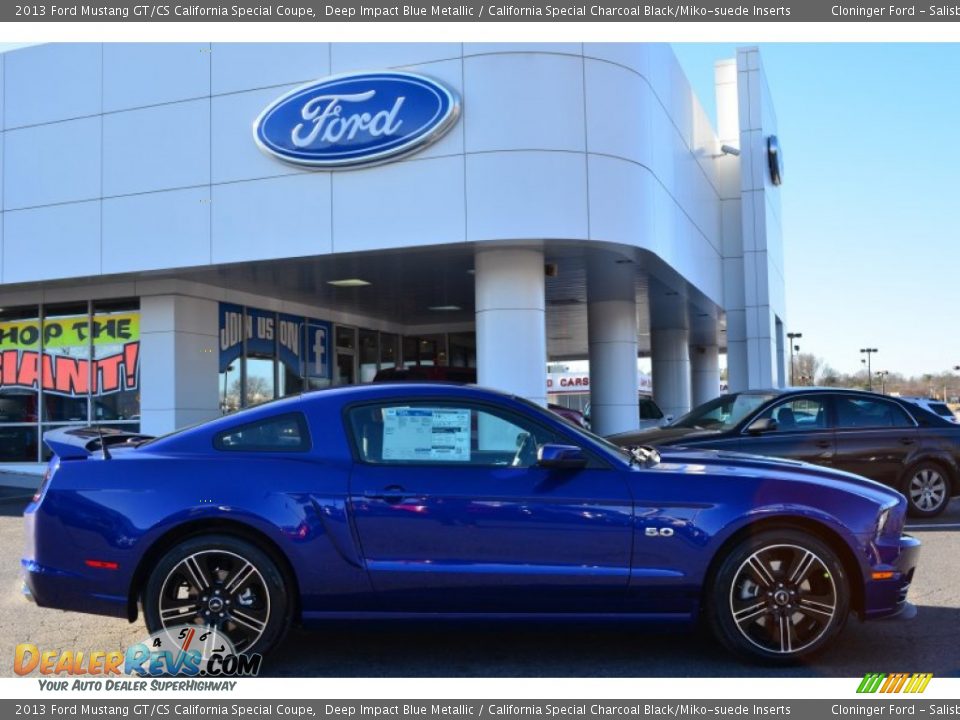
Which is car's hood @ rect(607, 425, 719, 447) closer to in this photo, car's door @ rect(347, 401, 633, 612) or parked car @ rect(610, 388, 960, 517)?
parked car @ rect(610, 388, 960, 517)

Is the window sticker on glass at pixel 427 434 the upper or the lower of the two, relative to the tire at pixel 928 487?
upper

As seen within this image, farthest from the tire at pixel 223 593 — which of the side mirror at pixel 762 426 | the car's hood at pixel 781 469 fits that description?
the side mirror at pixel 762 426

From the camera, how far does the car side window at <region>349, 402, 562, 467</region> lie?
4.74 meters

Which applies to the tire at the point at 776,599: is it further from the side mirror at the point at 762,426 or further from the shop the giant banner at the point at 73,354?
the shop the giant banner at the point at 73,354

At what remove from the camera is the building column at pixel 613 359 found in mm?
17250

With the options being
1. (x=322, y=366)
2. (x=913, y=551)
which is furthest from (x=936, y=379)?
(x=913, y=551)

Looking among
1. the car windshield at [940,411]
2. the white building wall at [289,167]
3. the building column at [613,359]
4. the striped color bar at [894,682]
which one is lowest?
the striped color bar at [894,682]

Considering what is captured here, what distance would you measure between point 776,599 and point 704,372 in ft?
91.9

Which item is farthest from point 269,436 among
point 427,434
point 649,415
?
point 649,415

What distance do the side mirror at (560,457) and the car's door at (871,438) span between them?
591 cm

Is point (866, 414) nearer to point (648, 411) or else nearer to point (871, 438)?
point (871, 438)

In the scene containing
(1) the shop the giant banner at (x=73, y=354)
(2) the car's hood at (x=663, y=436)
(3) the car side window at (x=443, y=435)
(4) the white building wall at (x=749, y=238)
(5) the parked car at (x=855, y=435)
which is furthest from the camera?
(4) the white building wall at (x=749, y=238)

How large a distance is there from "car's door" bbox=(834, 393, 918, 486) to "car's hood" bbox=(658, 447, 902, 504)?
4.78 m

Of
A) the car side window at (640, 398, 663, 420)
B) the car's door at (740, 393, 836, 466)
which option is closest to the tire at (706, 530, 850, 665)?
the car's door at (740, 393, 836, 466)
